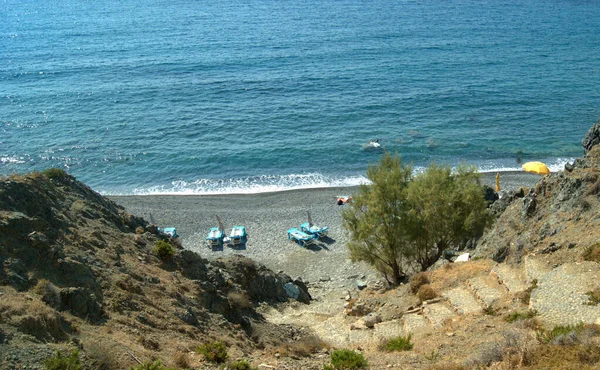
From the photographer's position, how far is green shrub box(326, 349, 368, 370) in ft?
50.5

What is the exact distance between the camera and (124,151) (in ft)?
199

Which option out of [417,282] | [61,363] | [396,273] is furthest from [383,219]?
[61,363]

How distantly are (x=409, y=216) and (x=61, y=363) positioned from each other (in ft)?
58.9

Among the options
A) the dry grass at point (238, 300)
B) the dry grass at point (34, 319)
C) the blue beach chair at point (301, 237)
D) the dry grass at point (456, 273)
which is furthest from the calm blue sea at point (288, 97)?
the dry grass at point (34, 319)

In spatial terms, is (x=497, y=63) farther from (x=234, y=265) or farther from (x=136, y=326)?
(x=136, y=326)

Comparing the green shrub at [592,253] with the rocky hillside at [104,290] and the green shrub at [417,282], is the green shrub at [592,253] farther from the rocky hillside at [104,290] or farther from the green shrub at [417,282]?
the rocky hillside at [104,290]

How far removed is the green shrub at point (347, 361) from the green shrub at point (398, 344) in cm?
244

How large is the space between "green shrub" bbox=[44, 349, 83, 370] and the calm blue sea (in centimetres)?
3963

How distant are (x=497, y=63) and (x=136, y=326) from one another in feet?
275

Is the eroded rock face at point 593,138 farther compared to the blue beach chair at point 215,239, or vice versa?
the blue beach chair at point 215,239

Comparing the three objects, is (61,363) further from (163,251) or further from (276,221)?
(276,221)

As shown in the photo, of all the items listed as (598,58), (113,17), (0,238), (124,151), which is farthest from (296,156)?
(113,17)

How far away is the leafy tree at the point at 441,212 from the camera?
27188mm

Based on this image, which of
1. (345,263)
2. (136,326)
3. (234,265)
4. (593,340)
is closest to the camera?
(593,340)
